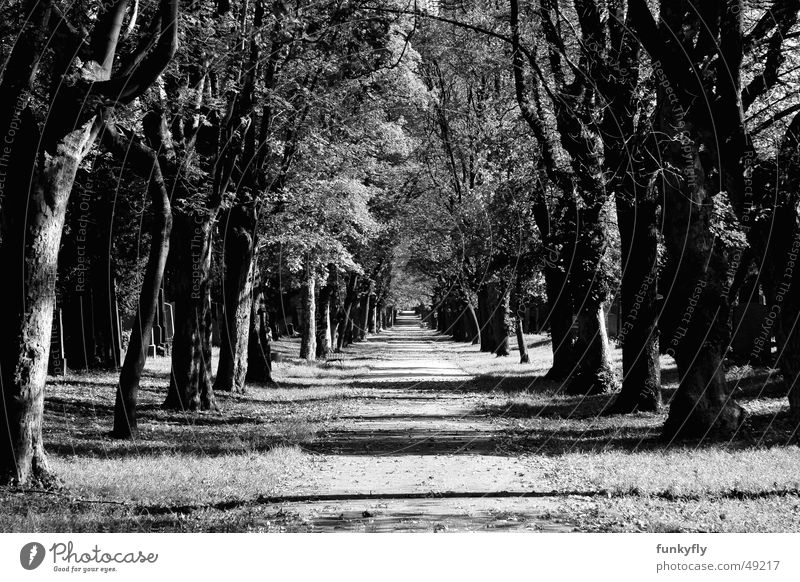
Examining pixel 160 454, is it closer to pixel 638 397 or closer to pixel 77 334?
pixel 638 397

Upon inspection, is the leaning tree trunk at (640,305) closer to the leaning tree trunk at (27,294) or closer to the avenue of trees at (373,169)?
the avenue of trees at (373,169)

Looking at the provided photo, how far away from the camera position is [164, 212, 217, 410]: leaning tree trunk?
21.5m

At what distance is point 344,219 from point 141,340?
21.6 meters

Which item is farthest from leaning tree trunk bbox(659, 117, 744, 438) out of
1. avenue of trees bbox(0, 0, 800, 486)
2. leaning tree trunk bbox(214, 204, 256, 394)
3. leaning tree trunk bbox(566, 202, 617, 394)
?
leaning tree trunk bbox(214, 204, 256, 394)

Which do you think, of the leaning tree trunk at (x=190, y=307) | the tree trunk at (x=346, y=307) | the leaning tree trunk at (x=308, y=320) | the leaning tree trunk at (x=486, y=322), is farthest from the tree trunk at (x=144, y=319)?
the tree trunk at (x=346, y=307)

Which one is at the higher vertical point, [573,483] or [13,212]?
[13,212]

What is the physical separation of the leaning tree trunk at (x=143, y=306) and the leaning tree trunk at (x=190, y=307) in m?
3.64

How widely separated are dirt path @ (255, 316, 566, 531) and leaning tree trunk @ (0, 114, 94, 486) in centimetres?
301

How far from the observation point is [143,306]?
672 inches

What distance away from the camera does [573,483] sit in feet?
40.7

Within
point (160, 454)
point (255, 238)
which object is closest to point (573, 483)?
point (160, 454)

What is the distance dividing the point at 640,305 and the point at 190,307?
968 centimetres
